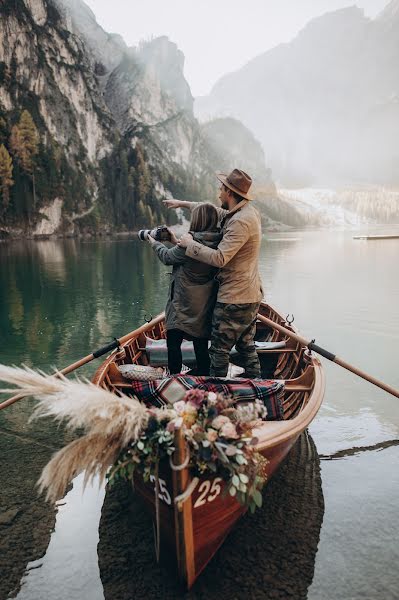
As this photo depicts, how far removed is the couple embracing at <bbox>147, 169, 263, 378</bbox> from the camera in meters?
4.95

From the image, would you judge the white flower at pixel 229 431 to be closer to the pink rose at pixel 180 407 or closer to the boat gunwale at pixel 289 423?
the pink rose at pixel 180 407

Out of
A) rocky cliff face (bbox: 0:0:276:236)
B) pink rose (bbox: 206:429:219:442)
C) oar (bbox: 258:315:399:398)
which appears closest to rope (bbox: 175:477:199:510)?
pink rose (bbox: 206:429:219:442)

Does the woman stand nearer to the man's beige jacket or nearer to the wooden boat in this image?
the man's beige jacket

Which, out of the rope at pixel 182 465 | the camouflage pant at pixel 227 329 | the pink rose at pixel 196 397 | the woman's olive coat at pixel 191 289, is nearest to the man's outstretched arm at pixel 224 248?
the woman's olive coat at pixel 191 289

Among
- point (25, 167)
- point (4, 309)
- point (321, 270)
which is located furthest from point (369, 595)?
point (25, 167)

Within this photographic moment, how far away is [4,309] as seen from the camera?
18500mm

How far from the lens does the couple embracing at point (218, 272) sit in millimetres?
4953

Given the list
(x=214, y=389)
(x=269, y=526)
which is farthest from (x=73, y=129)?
(x=269, y=526)

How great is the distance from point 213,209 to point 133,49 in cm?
18843

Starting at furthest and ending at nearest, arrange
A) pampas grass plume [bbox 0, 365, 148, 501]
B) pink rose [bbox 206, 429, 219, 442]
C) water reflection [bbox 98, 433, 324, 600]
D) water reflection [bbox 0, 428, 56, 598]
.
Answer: water reflection [bbox 0, 428, 56, 598], water reflection [bbox 98, 433, 324, 600], pink rose [bbox 206, 429, 219, 442], pampas grass plume [bbox 0, 365, 148, 501]

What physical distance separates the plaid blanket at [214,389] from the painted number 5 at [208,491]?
128 centimetres

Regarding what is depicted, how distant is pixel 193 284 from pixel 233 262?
→ 0.59 metres

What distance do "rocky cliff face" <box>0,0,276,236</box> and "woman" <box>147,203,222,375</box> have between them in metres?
71.6

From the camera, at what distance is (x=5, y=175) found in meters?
68.9
